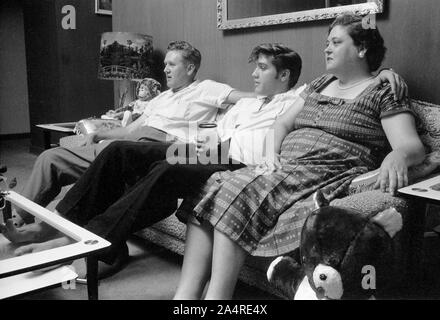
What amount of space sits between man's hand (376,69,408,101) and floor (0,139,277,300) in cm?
88

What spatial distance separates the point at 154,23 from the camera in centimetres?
327

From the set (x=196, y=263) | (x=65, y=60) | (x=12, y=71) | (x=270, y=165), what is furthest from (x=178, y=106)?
(x=12, y=71)

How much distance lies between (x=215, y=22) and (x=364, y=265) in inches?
80.4

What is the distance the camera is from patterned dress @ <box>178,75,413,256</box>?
4.61 ft

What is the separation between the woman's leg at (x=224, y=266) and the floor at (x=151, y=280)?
1.27 ft

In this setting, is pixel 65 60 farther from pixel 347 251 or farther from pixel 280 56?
pixel 347 251

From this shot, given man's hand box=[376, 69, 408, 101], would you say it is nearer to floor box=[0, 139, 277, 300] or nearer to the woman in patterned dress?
the woman in patterned dress

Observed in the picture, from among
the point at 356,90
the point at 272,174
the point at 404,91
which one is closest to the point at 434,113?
the point at 404,91

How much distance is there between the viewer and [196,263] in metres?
1.45

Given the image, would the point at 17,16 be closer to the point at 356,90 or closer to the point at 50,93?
the point at 50,93

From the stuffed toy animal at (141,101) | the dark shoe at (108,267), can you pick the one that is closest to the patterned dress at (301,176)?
the dark shoe at (108,267)

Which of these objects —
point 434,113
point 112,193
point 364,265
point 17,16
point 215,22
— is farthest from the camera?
point 17,16

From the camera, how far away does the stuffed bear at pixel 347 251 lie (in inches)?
43.4

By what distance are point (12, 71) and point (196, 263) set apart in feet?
17.5
